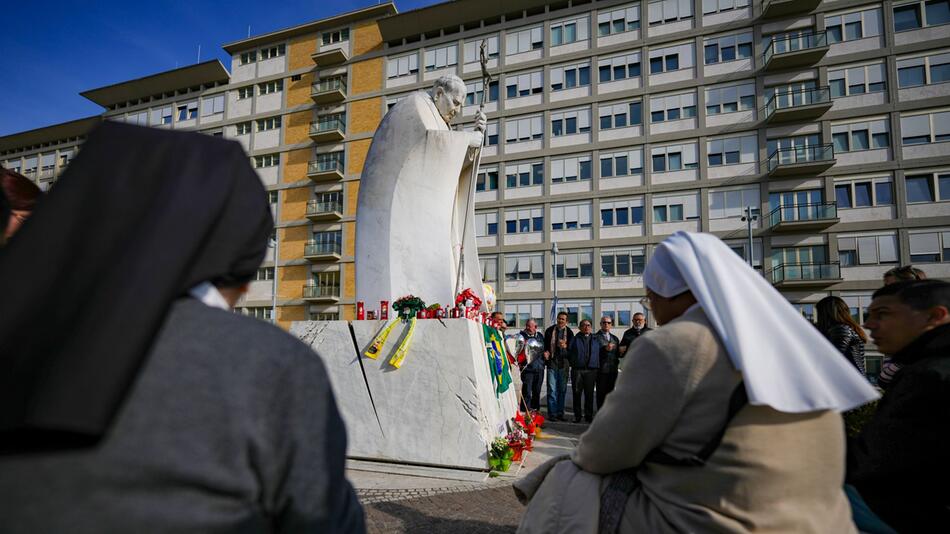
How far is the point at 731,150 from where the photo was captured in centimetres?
2867

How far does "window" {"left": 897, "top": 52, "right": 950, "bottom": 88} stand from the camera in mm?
25719

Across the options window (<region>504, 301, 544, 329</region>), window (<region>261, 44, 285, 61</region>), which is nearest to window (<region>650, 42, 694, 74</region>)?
window (<region>504, 301, 544, 329</region>)

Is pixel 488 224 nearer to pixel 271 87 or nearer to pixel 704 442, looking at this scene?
pixel 271 87

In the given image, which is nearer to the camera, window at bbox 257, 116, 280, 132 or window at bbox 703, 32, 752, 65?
window at bbox 703, 32, 752, 65

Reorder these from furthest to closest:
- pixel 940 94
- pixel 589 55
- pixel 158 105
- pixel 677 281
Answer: pixel 158 105 → pixel 589 55 → pixel 940 94 → pixel 677 281

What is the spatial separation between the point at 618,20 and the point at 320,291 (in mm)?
25418

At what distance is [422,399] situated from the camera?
18.4 ft

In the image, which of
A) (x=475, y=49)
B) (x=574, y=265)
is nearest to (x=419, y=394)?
(x=574, y=265)

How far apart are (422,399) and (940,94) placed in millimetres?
A: 32024

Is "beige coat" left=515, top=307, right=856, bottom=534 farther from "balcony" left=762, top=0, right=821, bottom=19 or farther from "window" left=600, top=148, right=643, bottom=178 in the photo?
"balcony" left=762, top=0, right=821, bottom=19

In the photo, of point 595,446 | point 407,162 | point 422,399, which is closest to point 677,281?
point 595,446

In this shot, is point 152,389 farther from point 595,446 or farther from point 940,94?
point 940,94

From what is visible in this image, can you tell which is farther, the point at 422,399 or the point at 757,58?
the point at 757,58

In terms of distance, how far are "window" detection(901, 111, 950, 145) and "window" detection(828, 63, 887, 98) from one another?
2076 millimetres
